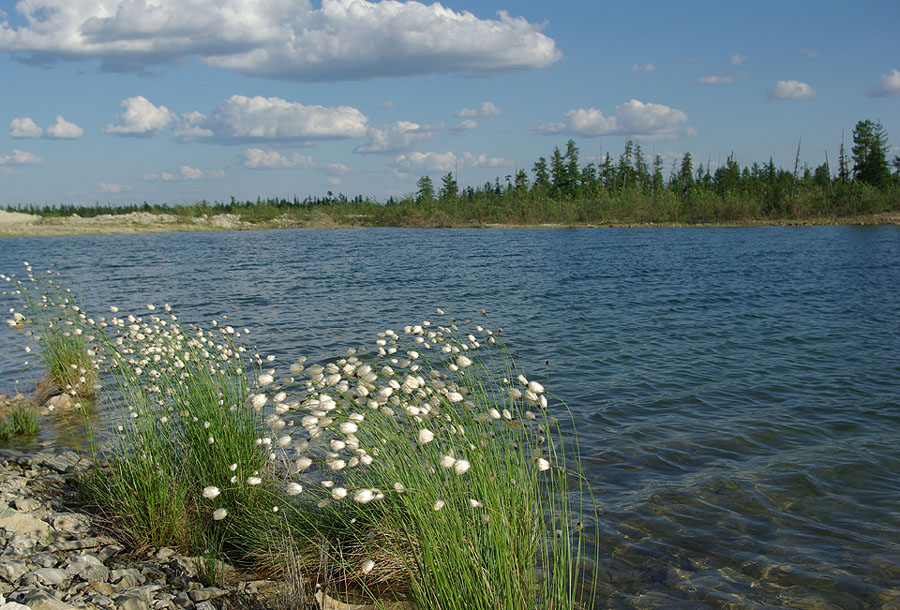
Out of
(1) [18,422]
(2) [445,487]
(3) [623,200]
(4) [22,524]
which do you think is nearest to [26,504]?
(4) [22,524]

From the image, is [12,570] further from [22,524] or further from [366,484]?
[366,484]

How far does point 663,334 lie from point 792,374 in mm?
4093

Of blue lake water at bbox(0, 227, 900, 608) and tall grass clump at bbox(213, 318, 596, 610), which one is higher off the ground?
tall grass clump at bbox(213, 318, 596, 610)

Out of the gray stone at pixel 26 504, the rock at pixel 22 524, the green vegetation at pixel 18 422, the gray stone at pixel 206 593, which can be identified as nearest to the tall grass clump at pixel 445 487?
the gray stone at pixel 206 593

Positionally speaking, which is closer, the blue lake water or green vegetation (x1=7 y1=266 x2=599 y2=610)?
green vegetation (x1=7 y1=266 x2=599 y2=610)

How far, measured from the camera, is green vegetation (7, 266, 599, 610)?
10.2ft

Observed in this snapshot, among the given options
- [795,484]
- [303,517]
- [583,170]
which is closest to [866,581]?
[795,484]

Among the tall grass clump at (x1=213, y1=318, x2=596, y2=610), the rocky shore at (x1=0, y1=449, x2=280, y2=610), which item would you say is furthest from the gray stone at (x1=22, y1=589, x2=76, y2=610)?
the tall grass clump at (x1=213, y1=318, x2=596, y2=610)

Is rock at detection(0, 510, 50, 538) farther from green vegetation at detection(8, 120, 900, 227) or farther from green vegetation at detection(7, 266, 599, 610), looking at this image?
green vegetation at detection(8, 120, 900, 227)

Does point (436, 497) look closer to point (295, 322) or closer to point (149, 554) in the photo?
point (149, 554)

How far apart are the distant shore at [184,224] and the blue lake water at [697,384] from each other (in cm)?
5249

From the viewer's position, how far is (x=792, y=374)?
11047mm

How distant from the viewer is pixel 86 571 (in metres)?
Result: 3.87

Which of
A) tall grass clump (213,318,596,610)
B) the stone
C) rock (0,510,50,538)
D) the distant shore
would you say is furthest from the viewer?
the distant shore
